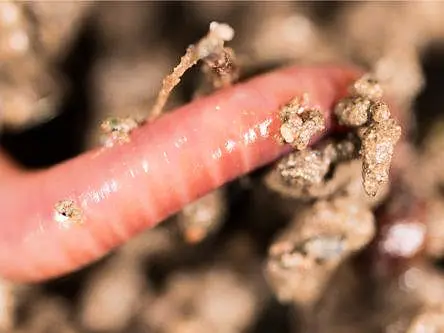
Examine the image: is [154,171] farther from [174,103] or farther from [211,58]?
[174,103]

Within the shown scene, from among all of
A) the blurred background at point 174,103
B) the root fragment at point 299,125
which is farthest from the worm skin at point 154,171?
the blurred background at point 174,103

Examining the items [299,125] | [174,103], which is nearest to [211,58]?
[299,125]

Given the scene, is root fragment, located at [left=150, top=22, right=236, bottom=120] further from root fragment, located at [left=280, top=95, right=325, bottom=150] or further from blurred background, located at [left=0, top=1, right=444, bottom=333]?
blurred background, located at [left=0, top=1, right=444, bottom=333]

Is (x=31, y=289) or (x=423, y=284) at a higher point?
(x=31, y=289)

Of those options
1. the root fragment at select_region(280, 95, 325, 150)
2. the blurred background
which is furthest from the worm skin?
the blurred background

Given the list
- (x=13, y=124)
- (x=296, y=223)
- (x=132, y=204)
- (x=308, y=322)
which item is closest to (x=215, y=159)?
(x=132, y=204)

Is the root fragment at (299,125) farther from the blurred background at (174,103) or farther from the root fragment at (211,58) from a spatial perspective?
the blurred background at (174,103)

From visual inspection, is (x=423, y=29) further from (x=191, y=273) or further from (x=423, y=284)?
(x=191, y=273)
